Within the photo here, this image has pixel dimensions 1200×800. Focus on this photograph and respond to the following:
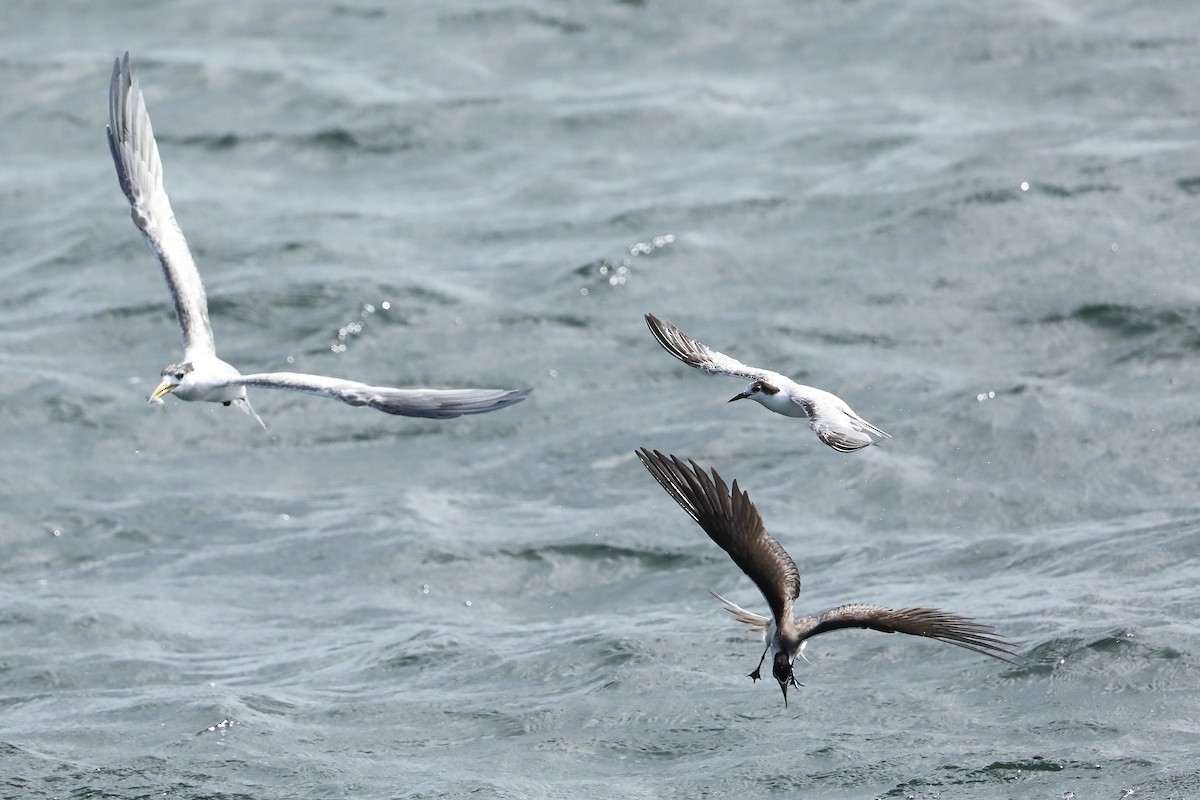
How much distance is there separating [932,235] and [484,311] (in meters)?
5.17

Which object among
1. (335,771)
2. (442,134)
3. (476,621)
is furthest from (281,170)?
(335,771)

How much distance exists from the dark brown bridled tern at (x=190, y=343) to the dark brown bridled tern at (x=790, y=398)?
1.17 meters

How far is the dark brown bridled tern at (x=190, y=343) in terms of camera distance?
10609 mm

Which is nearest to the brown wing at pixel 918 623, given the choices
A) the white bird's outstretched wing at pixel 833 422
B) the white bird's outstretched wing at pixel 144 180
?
the white bird's outstretched wing at pixel 833 422

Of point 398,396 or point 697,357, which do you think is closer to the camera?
point 398,396

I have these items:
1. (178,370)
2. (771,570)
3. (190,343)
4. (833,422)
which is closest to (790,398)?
(833,422)

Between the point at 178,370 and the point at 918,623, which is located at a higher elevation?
the point at 178,370

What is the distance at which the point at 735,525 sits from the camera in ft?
33.1

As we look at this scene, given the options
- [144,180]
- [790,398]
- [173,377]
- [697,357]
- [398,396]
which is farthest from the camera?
[144,180]

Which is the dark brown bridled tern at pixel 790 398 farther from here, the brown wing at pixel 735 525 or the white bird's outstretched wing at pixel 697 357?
the brown wing at pixel 735 525

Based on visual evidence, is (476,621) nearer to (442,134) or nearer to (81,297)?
(81,297)

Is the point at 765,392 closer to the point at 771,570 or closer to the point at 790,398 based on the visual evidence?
the point at 790,398

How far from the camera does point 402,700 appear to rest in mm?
14898

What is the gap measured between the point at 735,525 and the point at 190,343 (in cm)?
421
